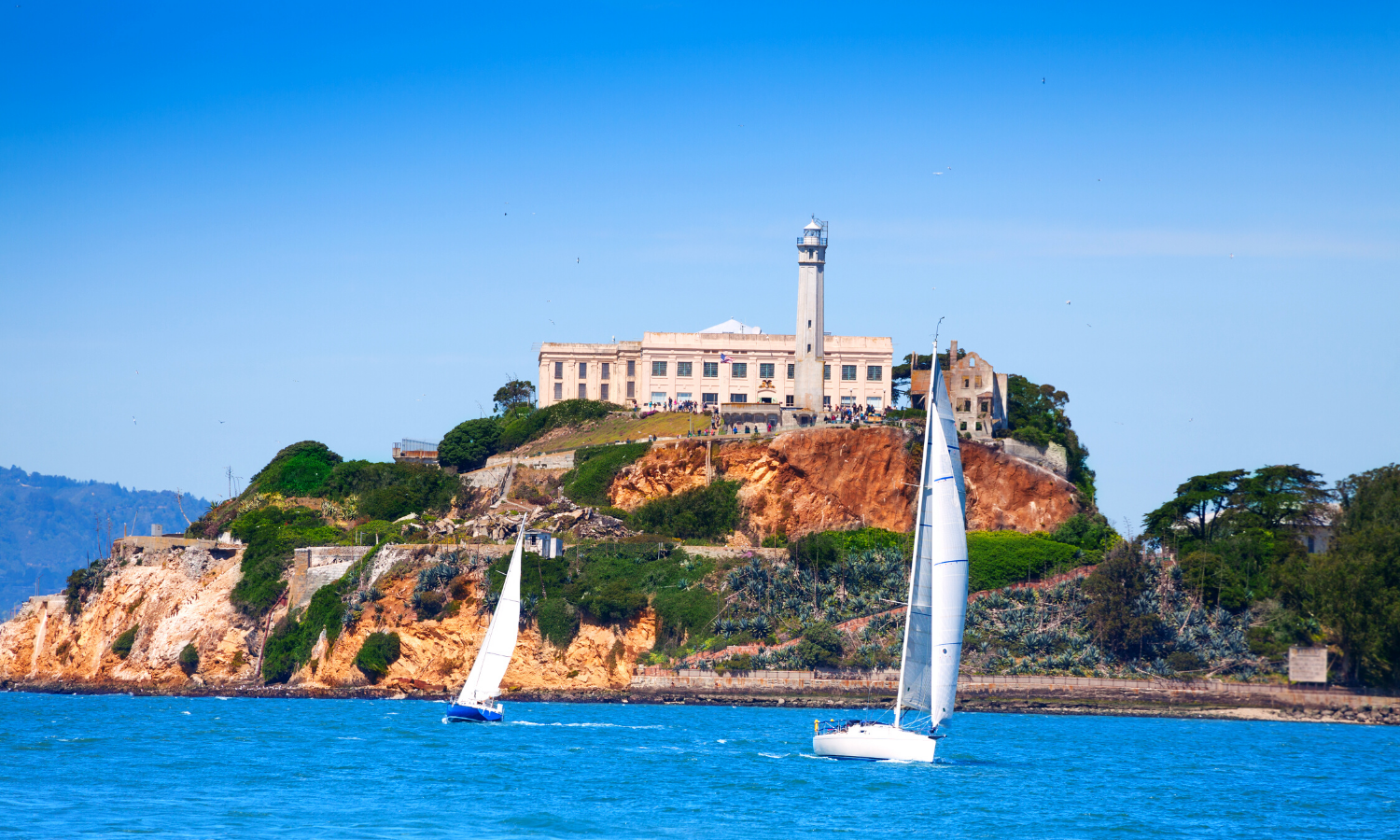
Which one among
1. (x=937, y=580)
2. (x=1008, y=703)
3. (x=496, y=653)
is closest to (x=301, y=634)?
(x=496, y=653)

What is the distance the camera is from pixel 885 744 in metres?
39.4

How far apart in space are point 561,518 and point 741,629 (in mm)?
12350

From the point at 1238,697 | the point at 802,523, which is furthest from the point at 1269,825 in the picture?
the point at 802,523

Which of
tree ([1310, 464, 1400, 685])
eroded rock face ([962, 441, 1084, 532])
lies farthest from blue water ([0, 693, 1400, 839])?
eroded rock face ([962, 441, 1084, 532])

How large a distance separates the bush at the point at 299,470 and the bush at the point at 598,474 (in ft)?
61.4

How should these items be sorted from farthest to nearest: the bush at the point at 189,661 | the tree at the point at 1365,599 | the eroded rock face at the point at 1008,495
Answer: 1. the eroded rock face at the point at 1008,495
2. the bush at the point at 189,661
3. the tree at the point at 1365,599

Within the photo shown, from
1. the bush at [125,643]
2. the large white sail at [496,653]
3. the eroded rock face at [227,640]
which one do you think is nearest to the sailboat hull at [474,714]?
the large white sail at [496,653]

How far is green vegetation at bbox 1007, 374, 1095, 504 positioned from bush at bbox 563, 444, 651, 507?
764 inches

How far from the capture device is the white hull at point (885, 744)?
39.2 m

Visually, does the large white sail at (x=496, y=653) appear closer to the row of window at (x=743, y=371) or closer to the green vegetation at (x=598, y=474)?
the green vegetation at (x=598, y=474)

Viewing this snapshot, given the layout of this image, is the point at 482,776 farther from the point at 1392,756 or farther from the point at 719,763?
the point at 1392,756

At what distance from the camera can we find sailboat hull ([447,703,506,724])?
53.1 meters

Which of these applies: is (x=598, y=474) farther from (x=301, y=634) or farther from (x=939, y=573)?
(x=939, y=573)

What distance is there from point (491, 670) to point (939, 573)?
837 inches
